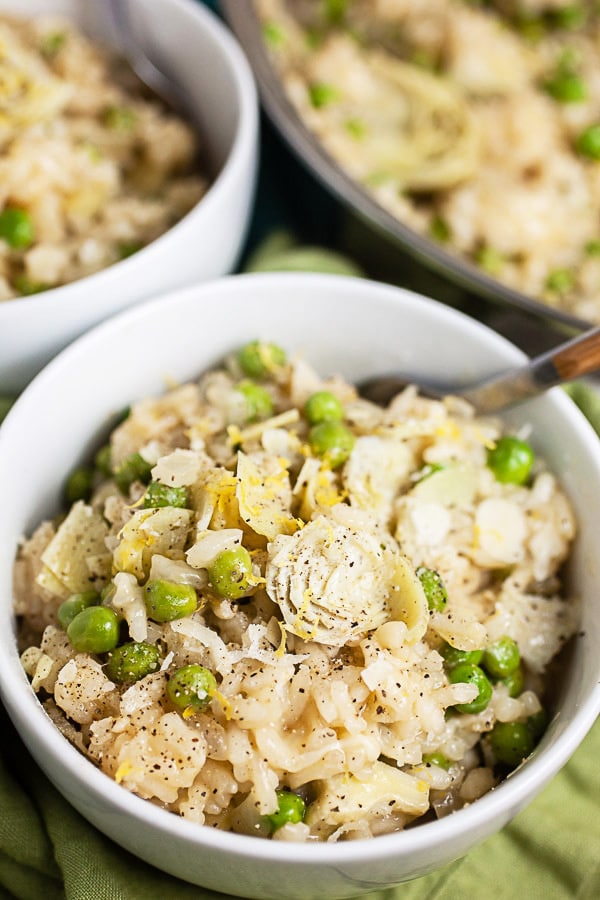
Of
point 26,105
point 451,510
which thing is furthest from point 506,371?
point 26,105

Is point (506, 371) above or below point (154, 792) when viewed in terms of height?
above

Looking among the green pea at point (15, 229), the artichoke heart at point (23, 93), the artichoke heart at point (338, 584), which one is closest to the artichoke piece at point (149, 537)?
the artichoke heart at point (338, 584)

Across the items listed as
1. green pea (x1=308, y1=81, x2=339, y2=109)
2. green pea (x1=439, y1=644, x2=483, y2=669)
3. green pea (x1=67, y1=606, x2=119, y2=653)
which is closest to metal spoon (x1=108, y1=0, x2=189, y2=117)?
green pea (x1=308, y1=81, x2=339, y2=109)

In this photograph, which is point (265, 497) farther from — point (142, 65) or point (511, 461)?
point (142, 65)

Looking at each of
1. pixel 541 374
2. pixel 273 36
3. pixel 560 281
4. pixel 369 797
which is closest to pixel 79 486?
pixel 369 797

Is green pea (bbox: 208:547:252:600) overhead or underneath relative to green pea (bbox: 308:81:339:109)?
underneath

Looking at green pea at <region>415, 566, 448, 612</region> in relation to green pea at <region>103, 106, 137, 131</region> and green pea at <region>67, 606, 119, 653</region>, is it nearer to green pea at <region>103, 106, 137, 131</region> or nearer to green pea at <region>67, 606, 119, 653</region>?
green pea at <region>67, 606, 119, 653</region>

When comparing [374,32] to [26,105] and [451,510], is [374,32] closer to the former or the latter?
[26,105]
